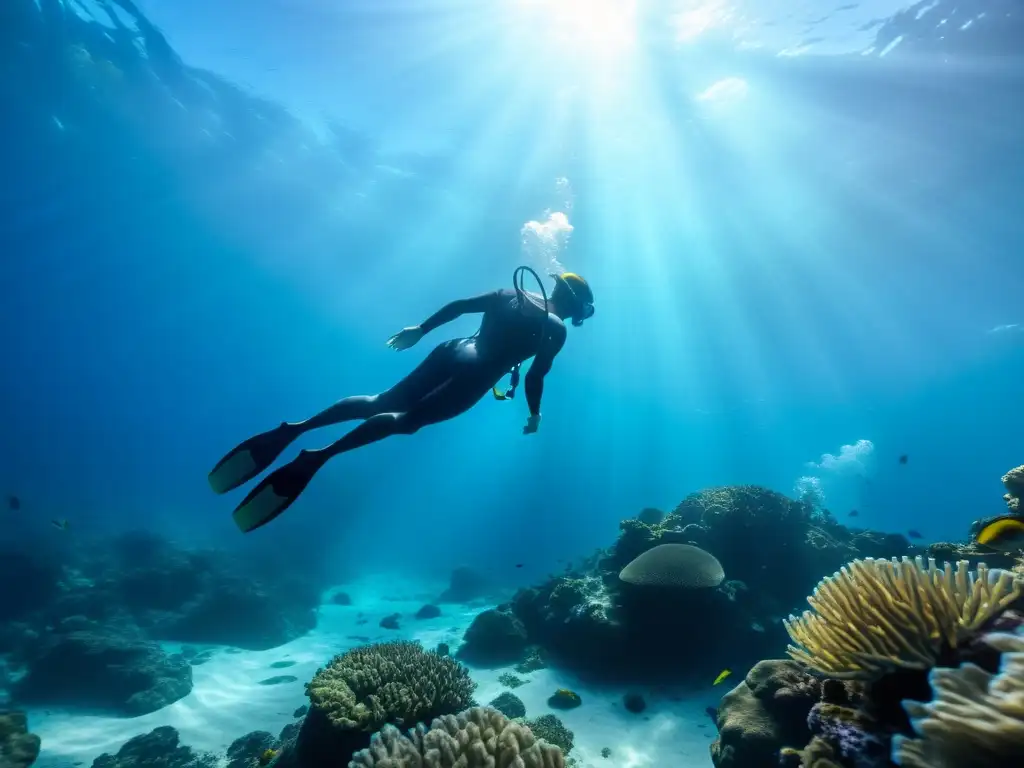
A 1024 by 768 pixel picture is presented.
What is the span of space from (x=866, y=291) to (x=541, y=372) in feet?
165

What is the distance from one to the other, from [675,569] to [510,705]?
407 cm

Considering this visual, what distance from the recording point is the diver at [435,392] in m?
4.15

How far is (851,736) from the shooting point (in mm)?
2621

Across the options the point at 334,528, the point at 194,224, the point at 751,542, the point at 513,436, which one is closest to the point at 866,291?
the point at 751,542

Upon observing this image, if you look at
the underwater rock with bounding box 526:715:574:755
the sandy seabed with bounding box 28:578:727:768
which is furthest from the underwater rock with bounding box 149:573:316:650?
the underwater rock with bounding box 526:715:574:755

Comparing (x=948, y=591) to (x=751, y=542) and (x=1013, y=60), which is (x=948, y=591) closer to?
(x=751, y=542)

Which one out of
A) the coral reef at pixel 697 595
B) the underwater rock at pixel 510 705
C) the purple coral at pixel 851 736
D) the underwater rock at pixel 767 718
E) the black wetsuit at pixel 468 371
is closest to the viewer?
the purple coral at pixel 851 736

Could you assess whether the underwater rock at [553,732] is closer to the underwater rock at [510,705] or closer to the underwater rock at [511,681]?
the underwater rock at [510,705]

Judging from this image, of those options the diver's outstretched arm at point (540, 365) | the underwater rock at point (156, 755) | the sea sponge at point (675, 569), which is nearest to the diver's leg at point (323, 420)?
the diver's outstretched arm at point (540, 365)

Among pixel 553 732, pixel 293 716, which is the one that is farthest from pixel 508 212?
pixel 553 732

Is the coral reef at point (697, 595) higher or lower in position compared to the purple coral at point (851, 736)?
higher

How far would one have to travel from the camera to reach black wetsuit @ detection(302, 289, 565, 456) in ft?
15.6

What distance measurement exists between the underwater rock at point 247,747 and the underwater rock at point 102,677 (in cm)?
441

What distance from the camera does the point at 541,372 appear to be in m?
5.78
